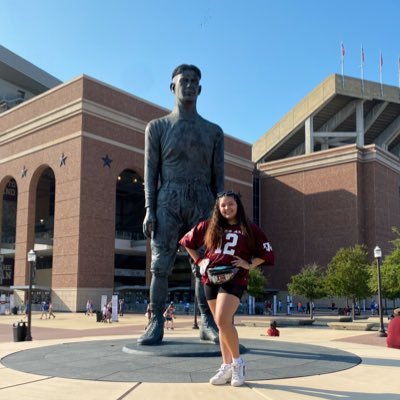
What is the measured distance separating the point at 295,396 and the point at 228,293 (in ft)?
3.60

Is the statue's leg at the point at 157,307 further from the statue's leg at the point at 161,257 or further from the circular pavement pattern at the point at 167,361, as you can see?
the circular pavement pattern at the point at 167,361

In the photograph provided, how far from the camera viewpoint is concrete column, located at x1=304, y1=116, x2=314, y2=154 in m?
60.5

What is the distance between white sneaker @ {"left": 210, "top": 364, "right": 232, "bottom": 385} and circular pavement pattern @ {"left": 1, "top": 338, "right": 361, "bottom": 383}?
0.29 metres

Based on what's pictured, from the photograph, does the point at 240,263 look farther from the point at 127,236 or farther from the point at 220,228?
the point at 127,236

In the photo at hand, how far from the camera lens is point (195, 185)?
322 inches

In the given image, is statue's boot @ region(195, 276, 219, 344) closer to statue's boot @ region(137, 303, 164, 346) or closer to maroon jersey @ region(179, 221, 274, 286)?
statue's boot @ region(137, 303, 164, 346)

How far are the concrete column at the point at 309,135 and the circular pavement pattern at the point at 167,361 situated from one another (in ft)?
177

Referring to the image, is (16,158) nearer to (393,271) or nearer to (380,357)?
(393,271)

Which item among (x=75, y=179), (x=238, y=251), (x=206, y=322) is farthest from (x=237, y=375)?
(x=75, y=179)

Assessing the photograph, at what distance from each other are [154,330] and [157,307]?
14.6 inches

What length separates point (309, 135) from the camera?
60.7m

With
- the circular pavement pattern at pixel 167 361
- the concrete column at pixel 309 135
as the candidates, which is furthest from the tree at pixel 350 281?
the concrete column at pixel 309 135

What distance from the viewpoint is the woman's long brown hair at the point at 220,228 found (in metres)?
5.04

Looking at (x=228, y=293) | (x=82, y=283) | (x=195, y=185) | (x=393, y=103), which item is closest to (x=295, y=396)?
(x=228, y=293)
